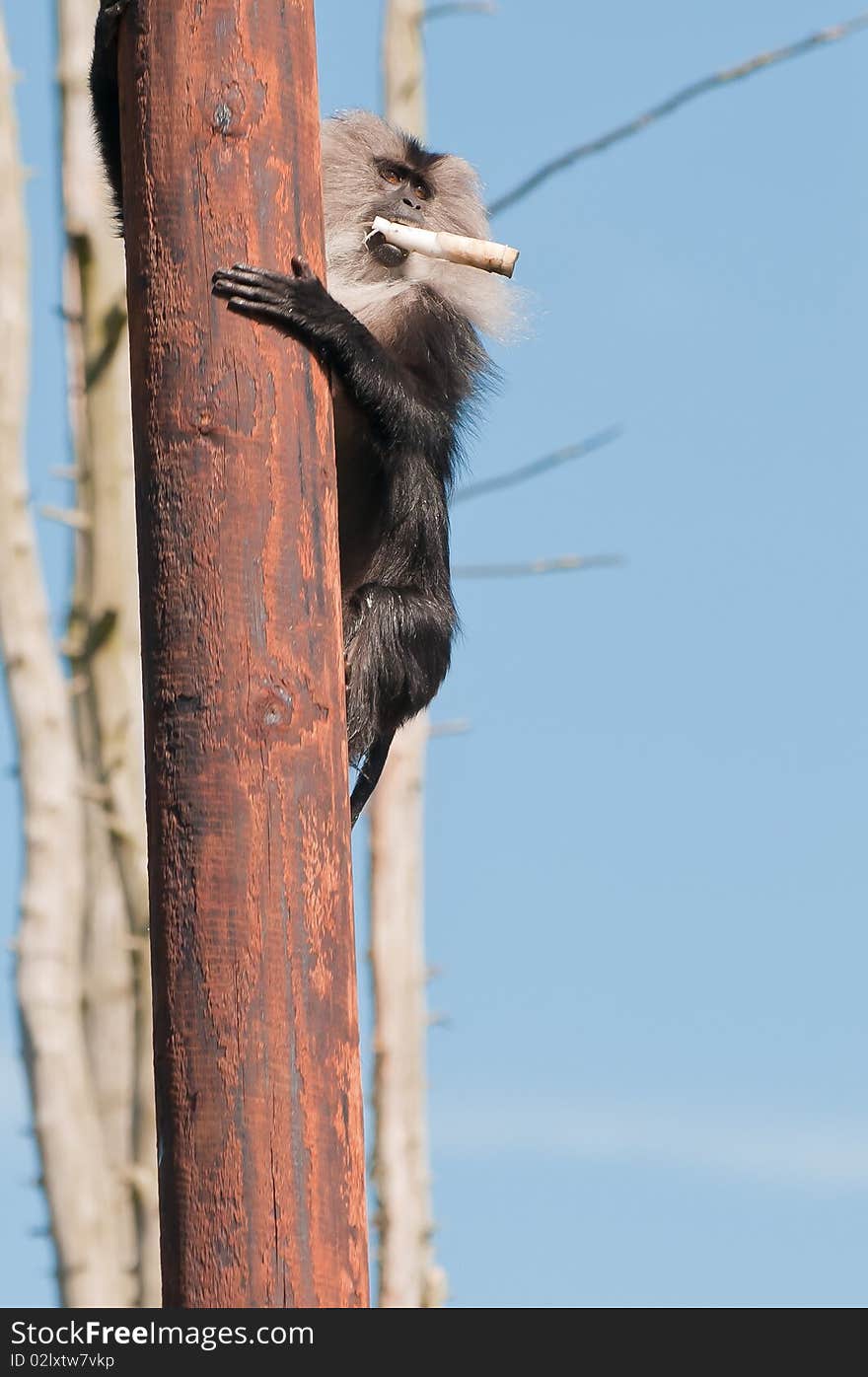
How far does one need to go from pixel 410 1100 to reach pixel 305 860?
6.30 meters

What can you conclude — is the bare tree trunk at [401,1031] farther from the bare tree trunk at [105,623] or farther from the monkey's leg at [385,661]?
the monkey's leg at [385,661]

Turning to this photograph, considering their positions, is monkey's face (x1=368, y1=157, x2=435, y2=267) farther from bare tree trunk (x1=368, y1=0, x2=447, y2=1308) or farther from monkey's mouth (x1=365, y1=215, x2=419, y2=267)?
bare tree trunk (x1=368, y1=0, x2=447, y2=1308)

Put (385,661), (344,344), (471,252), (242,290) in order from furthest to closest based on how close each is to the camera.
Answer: (385,661) < (471,252) < (344,344) < (242,290)

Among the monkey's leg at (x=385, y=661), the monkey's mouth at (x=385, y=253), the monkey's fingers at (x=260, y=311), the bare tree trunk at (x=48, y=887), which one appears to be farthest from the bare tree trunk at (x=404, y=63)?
the monkey's fingers at (x=260, y=311)

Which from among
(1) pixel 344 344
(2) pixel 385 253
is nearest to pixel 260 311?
(1) pixel 344 344

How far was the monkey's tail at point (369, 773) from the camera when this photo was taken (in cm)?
497

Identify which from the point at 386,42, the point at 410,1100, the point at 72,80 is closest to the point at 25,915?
the point at 410,1100

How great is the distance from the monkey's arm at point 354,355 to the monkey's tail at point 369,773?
0.74 m

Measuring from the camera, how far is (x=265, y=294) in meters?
3.35

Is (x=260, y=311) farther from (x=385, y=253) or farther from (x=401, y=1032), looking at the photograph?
(x=401, y=1032)

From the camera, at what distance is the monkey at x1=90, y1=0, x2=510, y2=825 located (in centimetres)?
471

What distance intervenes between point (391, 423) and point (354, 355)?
506 mm

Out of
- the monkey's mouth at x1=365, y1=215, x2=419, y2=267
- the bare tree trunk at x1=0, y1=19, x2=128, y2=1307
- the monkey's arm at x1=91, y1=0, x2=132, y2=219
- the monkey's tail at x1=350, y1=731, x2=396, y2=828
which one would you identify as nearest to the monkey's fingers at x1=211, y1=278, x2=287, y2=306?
the monkey's arm at x1=91, y1=0, x2=132, y2=219

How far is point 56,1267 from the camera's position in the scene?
8.20 meters
